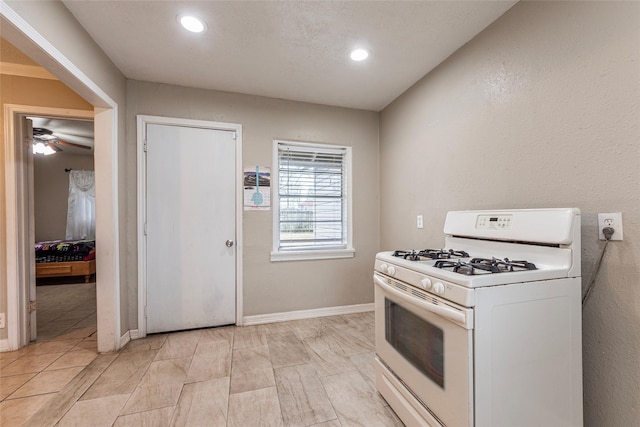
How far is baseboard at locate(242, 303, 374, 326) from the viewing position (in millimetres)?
Result: 2867

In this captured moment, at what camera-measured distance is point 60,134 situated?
467 cm

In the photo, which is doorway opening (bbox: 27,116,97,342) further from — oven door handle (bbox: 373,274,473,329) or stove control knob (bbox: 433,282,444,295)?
stove control knob (bbox: 433,282,444,295)

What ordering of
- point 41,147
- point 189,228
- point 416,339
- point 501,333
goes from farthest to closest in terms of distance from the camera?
point 41,147 → point 189,228 → point 416,339 → point 501,333

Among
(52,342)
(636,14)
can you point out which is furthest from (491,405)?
(52,342)

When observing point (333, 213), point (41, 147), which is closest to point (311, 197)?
point (333, 213)

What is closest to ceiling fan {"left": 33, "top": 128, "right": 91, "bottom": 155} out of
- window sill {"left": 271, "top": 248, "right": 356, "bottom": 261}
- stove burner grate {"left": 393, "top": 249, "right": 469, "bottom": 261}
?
window sill {"left": 271, "top": 248, "right": 356, "bottom": 261}

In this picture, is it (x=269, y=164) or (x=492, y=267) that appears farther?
(x=269, y=164)

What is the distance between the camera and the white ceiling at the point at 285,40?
169 cm

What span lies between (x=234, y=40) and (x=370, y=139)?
1892mm

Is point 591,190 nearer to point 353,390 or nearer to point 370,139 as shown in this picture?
point 353,390

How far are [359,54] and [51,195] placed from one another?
7559 millimetres

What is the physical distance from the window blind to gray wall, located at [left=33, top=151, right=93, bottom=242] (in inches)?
243

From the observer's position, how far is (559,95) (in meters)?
1.43

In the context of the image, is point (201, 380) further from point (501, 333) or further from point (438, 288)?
point (501, 333)
